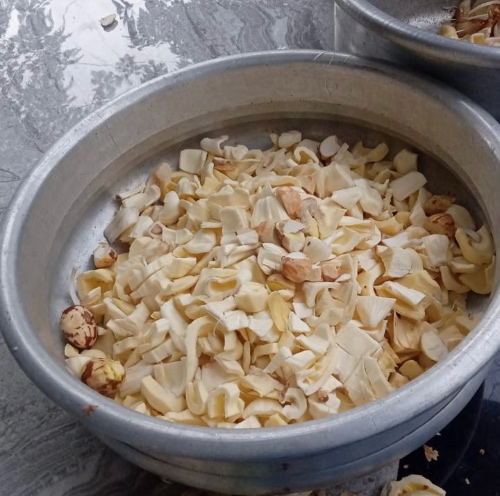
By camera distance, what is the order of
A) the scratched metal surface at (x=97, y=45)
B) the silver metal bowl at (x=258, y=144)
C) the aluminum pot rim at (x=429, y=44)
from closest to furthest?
the silver metal bowl at (x=258, y=144)
the aluminum pot rim at (x=429, y=44)
the scratched metal surface at (x=97, y=45)

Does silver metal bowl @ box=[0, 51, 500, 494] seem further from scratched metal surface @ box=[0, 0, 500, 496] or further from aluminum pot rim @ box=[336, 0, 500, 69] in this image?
scratched metal surface @ box=[0, 0, 500, 496]

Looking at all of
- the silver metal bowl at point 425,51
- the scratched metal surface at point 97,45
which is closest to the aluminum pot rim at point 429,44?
the silver metal bowl at point 425,51

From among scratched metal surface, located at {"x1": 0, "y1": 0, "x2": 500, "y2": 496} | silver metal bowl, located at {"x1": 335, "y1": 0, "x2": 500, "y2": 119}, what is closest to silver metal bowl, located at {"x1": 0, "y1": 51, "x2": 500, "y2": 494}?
silver metal bowl, located at {"x1": 335, "y1": 0, "x2": 500, "y2": 119}

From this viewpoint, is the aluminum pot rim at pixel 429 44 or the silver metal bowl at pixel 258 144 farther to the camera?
the aluminum pot rim at pixel 429 44

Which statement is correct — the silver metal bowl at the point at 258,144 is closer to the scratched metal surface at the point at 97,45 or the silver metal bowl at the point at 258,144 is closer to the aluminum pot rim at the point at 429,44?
the aluminum pot rim at the point at 429,44

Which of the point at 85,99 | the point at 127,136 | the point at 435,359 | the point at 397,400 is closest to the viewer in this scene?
the point at 397,400

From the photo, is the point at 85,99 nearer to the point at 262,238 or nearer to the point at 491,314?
the point at 262,238

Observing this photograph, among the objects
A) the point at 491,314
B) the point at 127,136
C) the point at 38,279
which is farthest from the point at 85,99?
the point at 491,314
